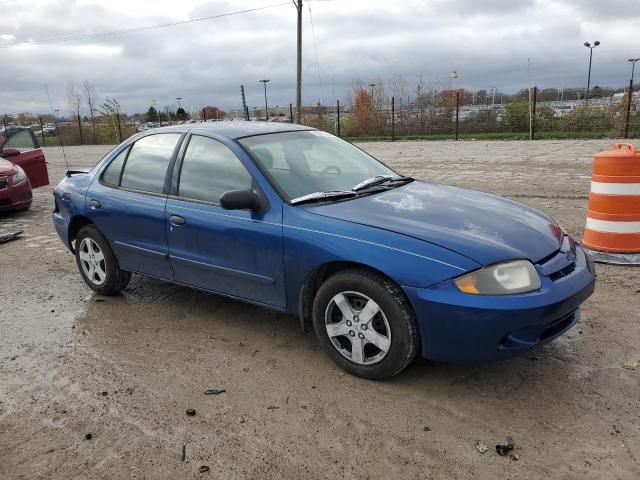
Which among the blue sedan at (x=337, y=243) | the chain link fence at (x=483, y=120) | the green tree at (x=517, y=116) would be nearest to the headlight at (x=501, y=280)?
the blue sedan at (x=337, y=243)

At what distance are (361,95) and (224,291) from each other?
30084 millimetres

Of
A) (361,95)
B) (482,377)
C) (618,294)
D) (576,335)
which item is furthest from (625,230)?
(361,95)

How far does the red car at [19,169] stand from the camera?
9.23m

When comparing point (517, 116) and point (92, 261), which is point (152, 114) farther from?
point (92, 261)

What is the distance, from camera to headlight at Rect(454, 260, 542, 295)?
2.90 m

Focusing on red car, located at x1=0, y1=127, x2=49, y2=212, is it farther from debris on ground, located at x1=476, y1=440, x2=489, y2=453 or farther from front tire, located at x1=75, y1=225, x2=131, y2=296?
debris on ground, located at x1=476, y1=440, x2=489, y2=453

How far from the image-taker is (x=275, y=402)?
10.4 ft

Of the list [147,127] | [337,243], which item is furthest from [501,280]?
[147,127]

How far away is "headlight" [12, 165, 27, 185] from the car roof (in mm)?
5973

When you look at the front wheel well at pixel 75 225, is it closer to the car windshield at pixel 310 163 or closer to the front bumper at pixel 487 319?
the car windshield at pixel 310 163

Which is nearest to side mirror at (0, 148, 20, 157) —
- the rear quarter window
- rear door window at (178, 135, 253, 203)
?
the rear quarter window

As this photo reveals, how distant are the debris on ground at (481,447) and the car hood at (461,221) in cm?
93

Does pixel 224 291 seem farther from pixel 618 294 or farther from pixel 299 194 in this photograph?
pixel 618 294

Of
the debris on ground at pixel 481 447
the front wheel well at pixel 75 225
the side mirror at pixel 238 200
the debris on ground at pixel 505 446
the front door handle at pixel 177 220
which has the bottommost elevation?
the debris on ground at pixel 481 447
